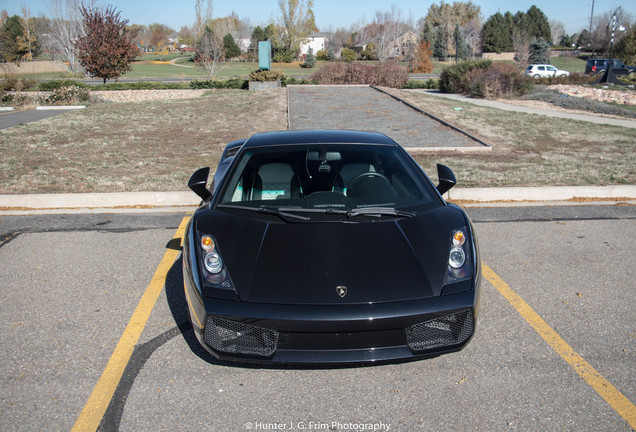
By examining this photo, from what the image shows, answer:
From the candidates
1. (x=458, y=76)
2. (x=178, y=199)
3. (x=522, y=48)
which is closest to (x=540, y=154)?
(x=178, y=199)

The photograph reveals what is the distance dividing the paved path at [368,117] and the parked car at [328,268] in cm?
704

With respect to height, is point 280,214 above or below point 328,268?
above

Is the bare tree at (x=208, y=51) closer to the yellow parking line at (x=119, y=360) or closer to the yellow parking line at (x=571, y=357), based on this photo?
the yellow parking line at (x=119, y=360)

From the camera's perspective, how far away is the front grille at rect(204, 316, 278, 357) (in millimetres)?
2617

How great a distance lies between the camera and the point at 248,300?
2682 mm

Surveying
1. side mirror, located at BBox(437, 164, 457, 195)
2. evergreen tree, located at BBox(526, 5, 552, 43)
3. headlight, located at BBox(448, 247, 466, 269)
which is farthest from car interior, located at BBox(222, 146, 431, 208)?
evergreen tree, located at BBox(526, 5, 552, 43)

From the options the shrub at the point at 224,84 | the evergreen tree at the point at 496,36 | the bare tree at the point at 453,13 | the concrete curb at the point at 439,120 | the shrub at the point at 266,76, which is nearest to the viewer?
the concrete curb at the point at 439,120

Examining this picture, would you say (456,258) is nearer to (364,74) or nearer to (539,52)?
(364,74)

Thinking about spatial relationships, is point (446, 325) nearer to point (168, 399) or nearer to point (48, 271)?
point (168, 399)

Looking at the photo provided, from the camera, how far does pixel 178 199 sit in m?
6.91

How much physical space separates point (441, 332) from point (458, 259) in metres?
0.53

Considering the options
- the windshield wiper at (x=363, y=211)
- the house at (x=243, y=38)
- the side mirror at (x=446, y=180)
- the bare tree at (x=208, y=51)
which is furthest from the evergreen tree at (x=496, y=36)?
the windshield wiper at (x=363, y=211)

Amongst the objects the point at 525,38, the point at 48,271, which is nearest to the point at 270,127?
the point at 48,271

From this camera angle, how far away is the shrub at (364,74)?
26.1 m
